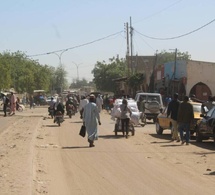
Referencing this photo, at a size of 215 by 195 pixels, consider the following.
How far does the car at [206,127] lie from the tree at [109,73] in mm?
89515

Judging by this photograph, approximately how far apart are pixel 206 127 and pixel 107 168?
749 cm

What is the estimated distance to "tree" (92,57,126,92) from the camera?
367 ft

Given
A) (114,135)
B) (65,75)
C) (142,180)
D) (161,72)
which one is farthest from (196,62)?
(65,75)

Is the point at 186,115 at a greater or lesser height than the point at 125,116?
greater

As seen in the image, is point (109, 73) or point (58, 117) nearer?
point (58, 117)

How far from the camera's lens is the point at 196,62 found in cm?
4909

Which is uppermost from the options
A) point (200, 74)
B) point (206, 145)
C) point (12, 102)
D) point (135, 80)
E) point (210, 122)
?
point (200, 74)

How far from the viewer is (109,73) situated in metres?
112

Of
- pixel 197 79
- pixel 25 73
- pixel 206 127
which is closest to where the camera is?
pixel 206 127

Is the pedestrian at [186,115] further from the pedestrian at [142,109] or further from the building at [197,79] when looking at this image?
the building at [197,79]

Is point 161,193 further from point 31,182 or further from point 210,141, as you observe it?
point 210,141

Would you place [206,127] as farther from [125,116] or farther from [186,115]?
[125,116]

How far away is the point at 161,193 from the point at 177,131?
10.6 meters

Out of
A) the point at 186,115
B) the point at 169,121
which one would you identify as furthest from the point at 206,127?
the point at 169,121
